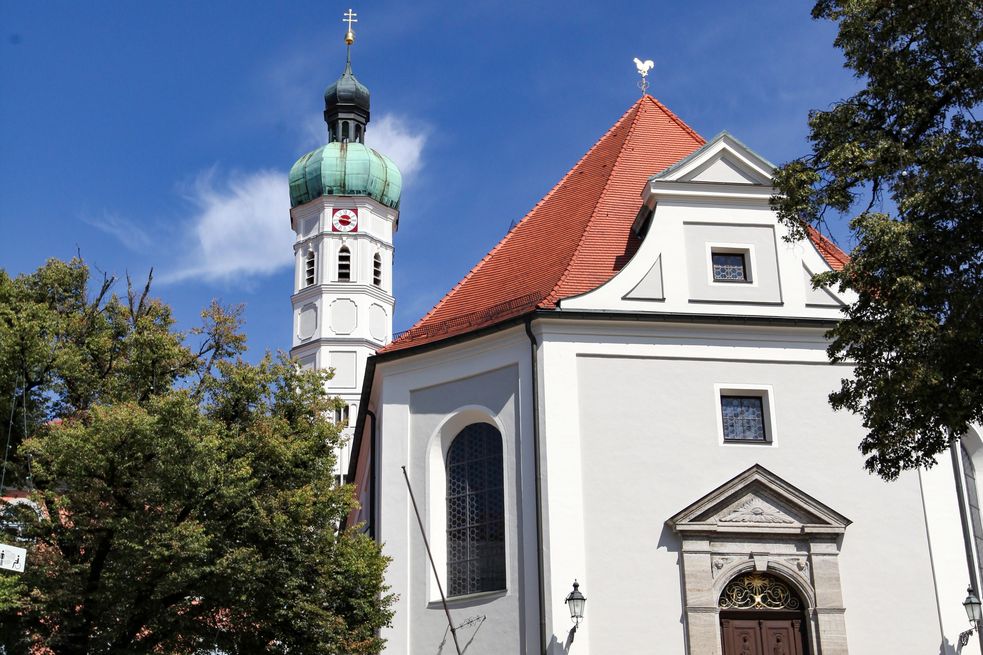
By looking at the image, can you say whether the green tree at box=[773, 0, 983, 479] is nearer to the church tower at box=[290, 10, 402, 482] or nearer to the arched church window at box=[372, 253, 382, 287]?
the church tower at box=[290, 10, 402, 482]

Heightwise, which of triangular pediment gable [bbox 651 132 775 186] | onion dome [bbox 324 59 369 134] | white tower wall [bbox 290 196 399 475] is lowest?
triangular pediment gable [bbox 651 132 775 186]

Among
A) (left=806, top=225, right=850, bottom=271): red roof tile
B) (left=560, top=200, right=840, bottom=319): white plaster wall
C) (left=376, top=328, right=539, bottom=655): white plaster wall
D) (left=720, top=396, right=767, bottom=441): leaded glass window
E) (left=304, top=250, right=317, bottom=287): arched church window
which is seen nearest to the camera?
(left=376, top=328, right=539, bottom=655): white plaster wall

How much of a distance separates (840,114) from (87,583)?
12382 millimetres

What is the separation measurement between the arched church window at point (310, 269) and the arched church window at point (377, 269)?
2.70 meters

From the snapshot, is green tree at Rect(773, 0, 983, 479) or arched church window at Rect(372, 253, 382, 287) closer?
green tree at Rect(773, 0, 983, 479)

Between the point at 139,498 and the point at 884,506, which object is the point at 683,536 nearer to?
the point at 884,506

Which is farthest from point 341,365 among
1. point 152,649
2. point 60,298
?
point 152,649

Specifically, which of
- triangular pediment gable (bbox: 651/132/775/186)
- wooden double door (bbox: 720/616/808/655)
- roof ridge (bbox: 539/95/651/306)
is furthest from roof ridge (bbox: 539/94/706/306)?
wooden double door (bbox: 720/616/808/655)

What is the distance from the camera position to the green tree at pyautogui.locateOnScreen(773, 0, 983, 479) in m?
11.7

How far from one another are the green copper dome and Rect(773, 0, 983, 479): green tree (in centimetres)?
4263

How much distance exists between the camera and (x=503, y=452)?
19.2 metres

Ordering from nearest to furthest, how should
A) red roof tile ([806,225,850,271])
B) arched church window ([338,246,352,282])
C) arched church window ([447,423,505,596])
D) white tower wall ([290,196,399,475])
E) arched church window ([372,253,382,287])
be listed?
1. arched church window ([447,423,505,596])
2. red roof tile ([806,225,850,271])
3. white tower wall ([290,196,399,475])
4. arched church window ([338,246,352,282])
5. arched church window ([372,253,382,287])

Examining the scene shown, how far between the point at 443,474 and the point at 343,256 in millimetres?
34250

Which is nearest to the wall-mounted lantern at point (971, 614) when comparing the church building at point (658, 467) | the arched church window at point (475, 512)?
the church building at point (658, 467)
